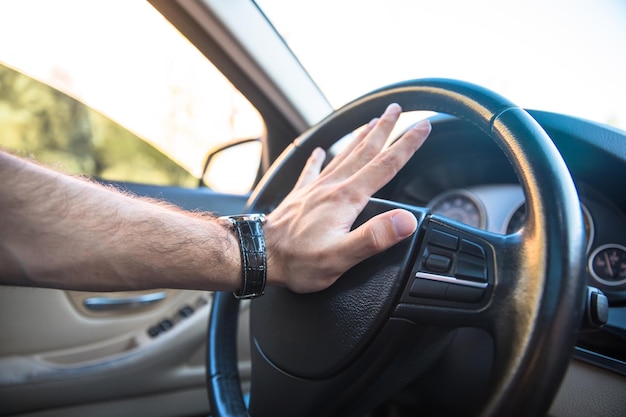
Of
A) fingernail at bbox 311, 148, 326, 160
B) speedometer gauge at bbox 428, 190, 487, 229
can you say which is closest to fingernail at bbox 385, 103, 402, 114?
fingernail at bbox 311, 148, 326, 160

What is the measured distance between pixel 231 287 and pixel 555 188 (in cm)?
55

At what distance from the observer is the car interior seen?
0.67 m

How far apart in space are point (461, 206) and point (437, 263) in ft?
2.17

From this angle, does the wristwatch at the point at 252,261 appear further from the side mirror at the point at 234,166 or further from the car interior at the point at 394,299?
the side mirror at the point at 234,166

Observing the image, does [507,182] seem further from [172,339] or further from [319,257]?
[172,339]

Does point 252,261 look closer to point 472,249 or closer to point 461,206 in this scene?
point 472,249

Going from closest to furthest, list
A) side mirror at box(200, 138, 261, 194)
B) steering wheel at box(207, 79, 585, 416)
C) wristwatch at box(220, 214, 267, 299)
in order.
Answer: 1. steering wheel at box(207, 79, 585, 416)
2. wristwatch at box(220, 214, 267, 299)
3. side mirror at box(200, 138, 261, 194)

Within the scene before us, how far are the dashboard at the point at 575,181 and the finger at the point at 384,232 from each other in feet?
0.60

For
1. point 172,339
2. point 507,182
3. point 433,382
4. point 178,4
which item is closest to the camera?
point 433,382

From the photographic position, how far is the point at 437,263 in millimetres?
792

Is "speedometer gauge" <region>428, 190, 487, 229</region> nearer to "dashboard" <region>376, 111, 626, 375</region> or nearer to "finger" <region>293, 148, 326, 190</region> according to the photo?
"dashboard" <region>376, 111, 626, 375</region>

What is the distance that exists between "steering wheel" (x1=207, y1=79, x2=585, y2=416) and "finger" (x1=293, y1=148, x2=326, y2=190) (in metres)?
0.09

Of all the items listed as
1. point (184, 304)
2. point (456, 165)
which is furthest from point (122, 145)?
point (456, 165)

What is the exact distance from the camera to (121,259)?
0.82 metres
